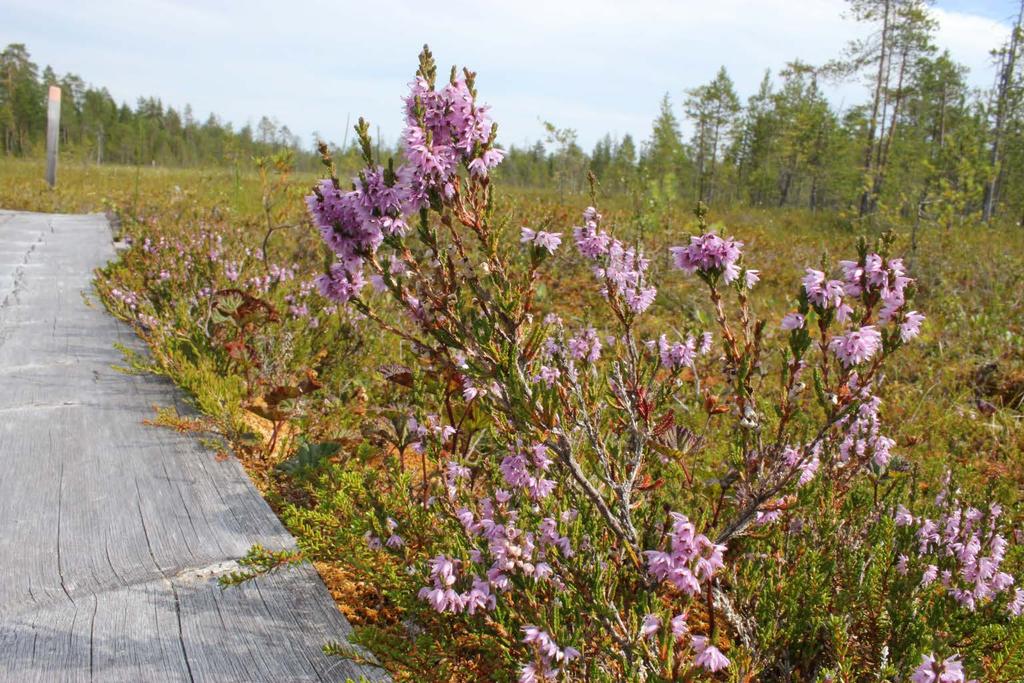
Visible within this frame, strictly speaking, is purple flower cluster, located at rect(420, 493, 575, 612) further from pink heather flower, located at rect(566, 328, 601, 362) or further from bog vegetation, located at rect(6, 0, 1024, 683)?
pink heather flower, located at rect(566, 328, 601, 362)

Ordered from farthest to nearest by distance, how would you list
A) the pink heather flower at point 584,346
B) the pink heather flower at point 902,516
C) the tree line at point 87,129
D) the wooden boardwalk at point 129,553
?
the tree line at point 87,129 < the pink heather flower at point 584,346 < the pink heather flower at point 902,516 < the wooden boardwalk at point 129,553

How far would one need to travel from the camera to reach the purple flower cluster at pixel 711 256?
59.1 inches

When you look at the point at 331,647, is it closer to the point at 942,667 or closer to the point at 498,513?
the point at 498,513

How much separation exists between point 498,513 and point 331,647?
21.1 inches

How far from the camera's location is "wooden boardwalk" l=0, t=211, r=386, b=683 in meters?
1.63

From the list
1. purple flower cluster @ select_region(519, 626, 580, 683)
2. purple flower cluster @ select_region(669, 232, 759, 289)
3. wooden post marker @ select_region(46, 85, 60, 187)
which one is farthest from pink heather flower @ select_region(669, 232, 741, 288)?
wooden post marker @ select_region(46, 85, 60, 187)

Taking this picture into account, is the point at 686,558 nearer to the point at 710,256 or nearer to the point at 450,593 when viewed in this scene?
the point at 450,593

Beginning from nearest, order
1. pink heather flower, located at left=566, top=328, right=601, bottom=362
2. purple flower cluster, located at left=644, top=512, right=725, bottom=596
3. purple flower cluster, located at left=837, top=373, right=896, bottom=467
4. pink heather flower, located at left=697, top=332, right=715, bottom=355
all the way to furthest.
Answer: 1. purple flower cluster, located at left=644, top=512, right=725, bottom=596
2. purple flower cluster, located at left=837, top=373, right=896, bottom=467
3. pink heather flower, located at left=566, top=328, right=601, bottom=362
4. pink heather flower, located at left=697, top=332, right=715, bottom=355

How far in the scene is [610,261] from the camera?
2018mm

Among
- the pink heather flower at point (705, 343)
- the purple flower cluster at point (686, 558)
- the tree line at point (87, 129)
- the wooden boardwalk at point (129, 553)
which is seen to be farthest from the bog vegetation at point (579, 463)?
the tree line at point (87, 129)

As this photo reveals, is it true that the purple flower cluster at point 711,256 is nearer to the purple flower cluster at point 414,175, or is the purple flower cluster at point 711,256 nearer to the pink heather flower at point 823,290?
the pink heather flower at point 823,290

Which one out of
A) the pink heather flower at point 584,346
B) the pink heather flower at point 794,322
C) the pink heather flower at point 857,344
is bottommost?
the pink heather flower at point 584,346

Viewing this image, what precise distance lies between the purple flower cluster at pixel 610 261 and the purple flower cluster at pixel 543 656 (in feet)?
3.25

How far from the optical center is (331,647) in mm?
1547
